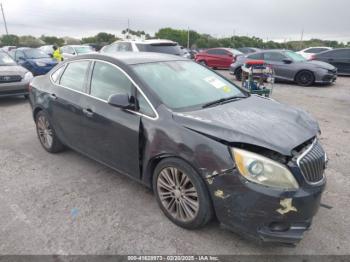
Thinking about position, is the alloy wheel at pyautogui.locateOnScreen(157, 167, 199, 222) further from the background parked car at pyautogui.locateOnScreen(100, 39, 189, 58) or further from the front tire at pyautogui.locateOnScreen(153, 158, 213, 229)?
the background parked car at pyautogui.locateOnScreen(100, 39, 189, 58)

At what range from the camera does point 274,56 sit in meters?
12.7

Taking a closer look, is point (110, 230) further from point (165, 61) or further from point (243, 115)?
point (165, 61)

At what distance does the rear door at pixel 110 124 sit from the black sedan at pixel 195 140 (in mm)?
12

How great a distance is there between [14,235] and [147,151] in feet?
4.92

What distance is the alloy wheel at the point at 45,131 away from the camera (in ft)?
15.6

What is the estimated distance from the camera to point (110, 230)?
3.00m

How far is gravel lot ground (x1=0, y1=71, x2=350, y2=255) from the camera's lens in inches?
108

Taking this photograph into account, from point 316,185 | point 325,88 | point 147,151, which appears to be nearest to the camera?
point 316,185

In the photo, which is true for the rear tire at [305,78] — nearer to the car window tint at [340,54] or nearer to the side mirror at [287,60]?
the side mirror at [287,60]

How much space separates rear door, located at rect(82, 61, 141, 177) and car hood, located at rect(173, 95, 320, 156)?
0.63 metres

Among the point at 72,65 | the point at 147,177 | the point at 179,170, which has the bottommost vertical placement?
the point at 147,177

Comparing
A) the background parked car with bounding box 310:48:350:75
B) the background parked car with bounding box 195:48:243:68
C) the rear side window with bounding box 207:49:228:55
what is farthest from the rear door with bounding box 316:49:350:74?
the rear side window with bounding box 207:49:228:55

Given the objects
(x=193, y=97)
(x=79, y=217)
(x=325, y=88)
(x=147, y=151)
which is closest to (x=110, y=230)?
(x=79, y=217)

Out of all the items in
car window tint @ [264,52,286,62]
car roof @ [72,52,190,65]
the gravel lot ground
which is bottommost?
the gravel lot ground
